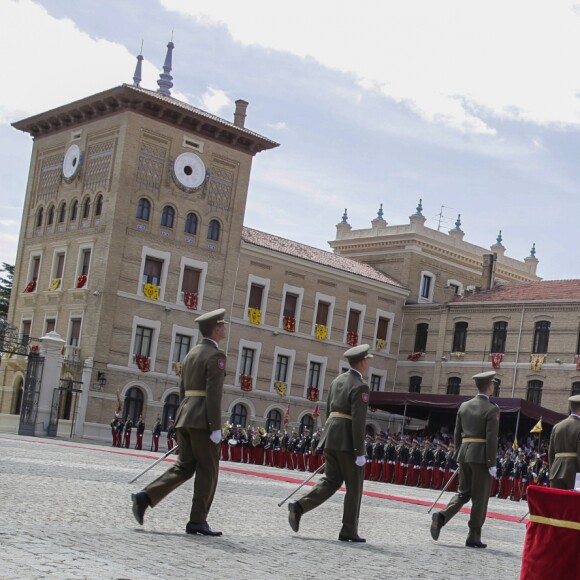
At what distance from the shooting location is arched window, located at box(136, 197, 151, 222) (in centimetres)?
4544

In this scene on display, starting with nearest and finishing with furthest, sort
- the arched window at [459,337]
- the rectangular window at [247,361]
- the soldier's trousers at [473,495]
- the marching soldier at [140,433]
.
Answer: the soldier's trousers at [473,495]
the marching soldier at [140,433]
the rectangular window at [247,361]
the arched window at [459,337]

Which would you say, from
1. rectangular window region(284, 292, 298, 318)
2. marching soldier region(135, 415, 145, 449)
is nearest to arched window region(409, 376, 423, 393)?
rectangular window region(284, 292, 298, 318)

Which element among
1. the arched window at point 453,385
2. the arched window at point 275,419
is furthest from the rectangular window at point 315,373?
the arched window at point 453,385

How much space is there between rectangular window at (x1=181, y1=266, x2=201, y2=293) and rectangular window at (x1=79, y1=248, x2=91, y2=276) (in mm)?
4110

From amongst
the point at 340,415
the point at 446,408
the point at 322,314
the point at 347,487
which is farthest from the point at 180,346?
the point at 347,487

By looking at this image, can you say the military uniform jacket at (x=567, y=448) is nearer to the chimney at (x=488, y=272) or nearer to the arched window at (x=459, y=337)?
the arched window at (x=459, y=337)

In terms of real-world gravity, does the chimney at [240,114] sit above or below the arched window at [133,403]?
above

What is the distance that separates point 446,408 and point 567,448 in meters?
32.3

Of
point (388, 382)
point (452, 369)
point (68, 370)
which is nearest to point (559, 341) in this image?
point (452, 369)

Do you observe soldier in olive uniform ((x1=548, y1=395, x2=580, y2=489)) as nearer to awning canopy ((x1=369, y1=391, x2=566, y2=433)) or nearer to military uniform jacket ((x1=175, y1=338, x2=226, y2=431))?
military uniform jacket ((x1=175, y1=338, x2=226, y2=431))

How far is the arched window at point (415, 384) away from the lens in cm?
5347

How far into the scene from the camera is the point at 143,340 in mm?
45188

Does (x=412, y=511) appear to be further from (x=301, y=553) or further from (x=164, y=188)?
(x=164, y=188)

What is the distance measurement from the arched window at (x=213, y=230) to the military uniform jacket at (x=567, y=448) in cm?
3639
